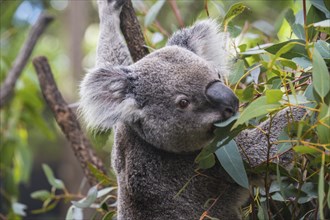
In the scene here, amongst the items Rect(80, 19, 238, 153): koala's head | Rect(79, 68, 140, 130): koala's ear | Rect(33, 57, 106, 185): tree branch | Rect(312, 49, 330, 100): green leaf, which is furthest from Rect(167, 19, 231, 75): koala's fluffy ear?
Rect(312, 49, 330, 100): green leaf

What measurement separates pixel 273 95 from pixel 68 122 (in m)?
2.16

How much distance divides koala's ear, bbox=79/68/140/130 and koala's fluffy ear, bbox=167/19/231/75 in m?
0.42

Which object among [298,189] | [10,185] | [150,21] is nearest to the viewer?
→ [298,189]

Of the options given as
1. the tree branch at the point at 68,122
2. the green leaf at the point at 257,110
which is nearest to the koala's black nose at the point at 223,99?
the green leaf at the point at 257,110

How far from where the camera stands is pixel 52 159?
32.4ft

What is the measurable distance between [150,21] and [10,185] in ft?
7.21

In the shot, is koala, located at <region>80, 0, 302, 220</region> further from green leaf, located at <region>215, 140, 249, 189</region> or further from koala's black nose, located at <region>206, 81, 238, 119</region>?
green leaf, located at <region>215, 140, 249, 189</region>

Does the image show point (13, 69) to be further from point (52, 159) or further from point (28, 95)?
point (52, 159)

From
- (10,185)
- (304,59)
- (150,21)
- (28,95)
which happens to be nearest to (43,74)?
(150,21)

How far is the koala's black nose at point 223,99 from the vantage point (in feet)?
7.64

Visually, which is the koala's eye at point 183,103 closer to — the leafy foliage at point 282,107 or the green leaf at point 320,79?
the leafy foliage at point 282,107

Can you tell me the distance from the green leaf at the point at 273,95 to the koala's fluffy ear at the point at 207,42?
3.62 ft

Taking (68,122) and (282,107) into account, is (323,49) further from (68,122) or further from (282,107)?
(68,122)

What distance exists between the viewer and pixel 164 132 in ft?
8.52
